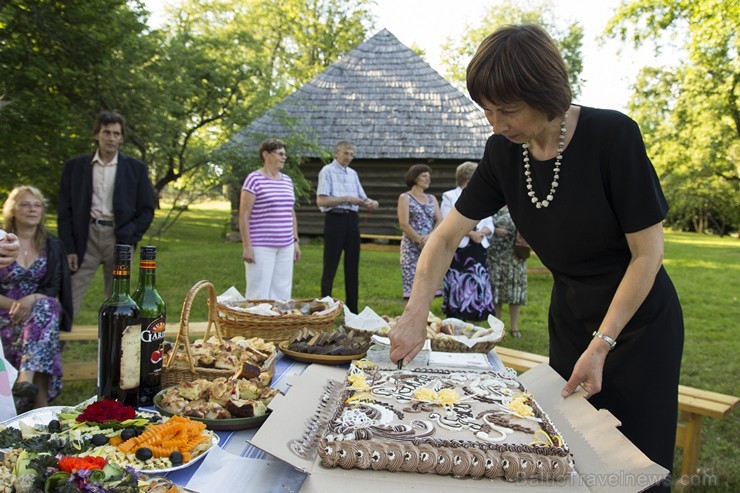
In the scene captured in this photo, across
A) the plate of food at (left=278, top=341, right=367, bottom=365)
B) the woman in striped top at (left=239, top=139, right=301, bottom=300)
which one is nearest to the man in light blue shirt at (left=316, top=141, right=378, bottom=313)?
the woman in striped top at (left=239, top=139, right=301, bottom=300)

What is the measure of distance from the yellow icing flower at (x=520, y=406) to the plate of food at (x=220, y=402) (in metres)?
0.62

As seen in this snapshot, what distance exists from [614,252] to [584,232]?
11 cm

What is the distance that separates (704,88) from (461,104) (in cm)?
523

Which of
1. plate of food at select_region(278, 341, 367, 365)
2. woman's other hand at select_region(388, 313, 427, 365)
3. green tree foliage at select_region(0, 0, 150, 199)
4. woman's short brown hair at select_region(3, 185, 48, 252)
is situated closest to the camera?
woman's other hand at select_region(388, 313, 427, 365)

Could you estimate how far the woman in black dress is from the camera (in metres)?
1.51

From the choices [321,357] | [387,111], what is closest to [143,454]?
[321,357]

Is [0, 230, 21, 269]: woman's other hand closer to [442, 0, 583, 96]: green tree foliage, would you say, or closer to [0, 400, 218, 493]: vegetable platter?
[0, 400, 218, 493]: vegetable platter

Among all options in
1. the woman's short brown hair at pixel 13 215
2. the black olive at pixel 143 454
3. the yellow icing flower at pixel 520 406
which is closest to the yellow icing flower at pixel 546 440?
the yellow icing flower at pixel 520 406

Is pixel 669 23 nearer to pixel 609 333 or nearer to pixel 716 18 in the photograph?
pixel 716 18

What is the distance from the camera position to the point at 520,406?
4.69 feet

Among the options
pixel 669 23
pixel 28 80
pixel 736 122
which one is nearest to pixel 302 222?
pixel 28 80

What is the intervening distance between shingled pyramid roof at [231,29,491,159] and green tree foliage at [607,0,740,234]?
3963 mm

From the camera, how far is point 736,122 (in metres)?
12.3

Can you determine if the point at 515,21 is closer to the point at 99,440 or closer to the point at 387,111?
the point at 387,111
